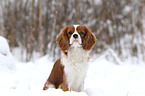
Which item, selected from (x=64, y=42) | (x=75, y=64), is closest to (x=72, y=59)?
(x=75, y=64)

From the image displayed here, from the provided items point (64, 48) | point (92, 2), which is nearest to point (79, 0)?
point (92, 2)

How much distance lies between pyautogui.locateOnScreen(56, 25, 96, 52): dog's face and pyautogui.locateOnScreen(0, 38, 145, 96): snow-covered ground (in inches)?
24.9

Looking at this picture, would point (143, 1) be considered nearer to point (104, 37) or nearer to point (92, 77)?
point (104, 37)

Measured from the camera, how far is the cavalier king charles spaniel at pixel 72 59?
2.07m

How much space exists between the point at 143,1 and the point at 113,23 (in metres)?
1.11

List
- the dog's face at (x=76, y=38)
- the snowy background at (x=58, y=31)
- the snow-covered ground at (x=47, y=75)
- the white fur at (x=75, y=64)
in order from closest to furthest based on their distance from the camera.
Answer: the snow-covered ground at (x=47, y=75), the dog's face at (x=76, y=38), the white fur at (x=75, y=64), the snowy background at (x=58, y=31)

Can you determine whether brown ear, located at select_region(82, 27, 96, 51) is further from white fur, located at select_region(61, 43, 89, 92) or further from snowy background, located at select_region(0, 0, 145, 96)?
snowy background, located at select_region(0, 0, 145, 96)

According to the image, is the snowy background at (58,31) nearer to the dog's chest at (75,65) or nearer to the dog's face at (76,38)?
the dog's chest at (75,65)

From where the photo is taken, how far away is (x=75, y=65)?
82.9 inches

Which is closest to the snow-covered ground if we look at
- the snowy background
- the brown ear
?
the snowy background

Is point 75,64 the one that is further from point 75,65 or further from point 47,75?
point 47,75

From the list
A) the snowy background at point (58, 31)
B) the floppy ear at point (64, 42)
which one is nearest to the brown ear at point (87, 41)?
the floppy ear at point (64, 42)

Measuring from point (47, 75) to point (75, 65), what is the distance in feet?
4.00

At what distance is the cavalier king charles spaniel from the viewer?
6.80ft
